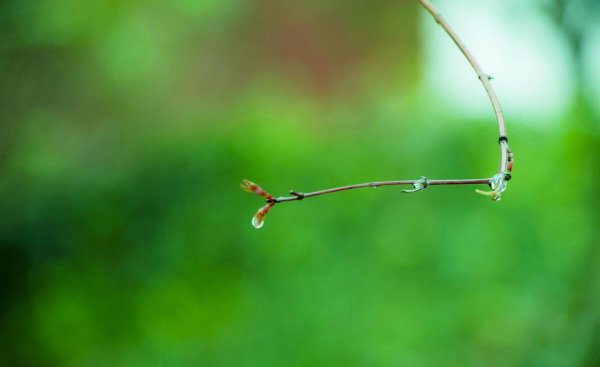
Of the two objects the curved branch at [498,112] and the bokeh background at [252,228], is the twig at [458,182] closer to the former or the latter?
the curved branch at [498,112]

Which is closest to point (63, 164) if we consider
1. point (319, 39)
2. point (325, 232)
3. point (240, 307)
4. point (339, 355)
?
point (240, 307)

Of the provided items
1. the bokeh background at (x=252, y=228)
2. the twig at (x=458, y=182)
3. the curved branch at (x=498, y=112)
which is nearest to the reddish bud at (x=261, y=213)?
the twig at (x=458, y=182)

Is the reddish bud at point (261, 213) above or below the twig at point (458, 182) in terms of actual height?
below

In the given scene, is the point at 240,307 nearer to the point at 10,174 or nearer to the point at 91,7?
the point at 10,174

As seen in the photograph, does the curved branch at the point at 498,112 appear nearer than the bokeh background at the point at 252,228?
Yes

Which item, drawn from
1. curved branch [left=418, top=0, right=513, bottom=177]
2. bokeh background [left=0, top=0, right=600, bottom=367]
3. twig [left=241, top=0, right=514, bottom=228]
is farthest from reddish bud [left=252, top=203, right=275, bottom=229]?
bokeh background [left=0, top=0, right=600, bottom=367]

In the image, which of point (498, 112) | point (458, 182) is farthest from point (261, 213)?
point (498, 112)

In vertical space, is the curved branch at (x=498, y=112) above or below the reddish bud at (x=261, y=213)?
above

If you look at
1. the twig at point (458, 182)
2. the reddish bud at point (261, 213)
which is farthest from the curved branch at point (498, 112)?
the reddish bud at point (261, 213)
